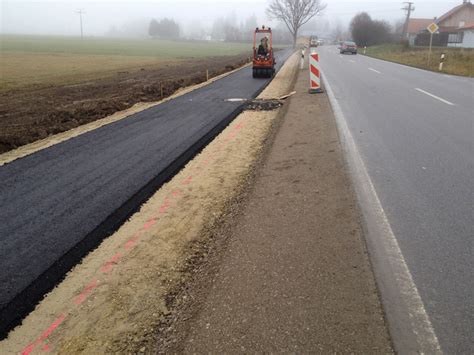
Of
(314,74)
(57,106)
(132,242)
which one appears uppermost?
(314,74)

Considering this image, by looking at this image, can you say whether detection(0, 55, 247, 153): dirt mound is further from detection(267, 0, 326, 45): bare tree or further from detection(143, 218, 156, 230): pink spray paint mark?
detection(267, 0, 326, 45): bare tree

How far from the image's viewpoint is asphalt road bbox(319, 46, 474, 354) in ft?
9.14

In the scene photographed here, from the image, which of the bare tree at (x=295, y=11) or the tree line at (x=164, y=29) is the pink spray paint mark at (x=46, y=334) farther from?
the tree line at (x=164, y=29)

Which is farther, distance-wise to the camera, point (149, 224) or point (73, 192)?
point (73, 192)

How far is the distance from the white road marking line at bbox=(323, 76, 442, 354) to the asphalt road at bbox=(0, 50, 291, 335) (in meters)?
2.81

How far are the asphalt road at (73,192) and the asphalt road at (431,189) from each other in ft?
10.3

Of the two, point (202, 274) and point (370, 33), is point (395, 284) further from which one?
point (370, 33)

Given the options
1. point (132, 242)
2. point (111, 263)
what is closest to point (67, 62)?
point (132, 242)

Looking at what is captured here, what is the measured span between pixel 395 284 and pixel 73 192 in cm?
418

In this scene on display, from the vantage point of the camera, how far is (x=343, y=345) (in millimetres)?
2400

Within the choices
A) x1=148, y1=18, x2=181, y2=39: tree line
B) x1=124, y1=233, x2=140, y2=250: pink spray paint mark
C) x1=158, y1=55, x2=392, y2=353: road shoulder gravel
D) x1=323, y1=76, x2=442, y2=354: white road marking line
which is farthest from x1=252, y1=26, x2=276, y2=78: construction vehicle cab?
x1=148, y1=18, x2=181, y2=39: tree line

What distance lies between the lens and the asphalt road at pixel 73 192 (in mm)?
3482

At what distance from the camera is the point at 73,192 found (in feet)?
16.9


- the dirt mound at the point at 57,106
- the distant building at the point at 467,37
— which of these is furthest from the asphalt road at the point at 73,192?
the distant building at the point at 467,37
